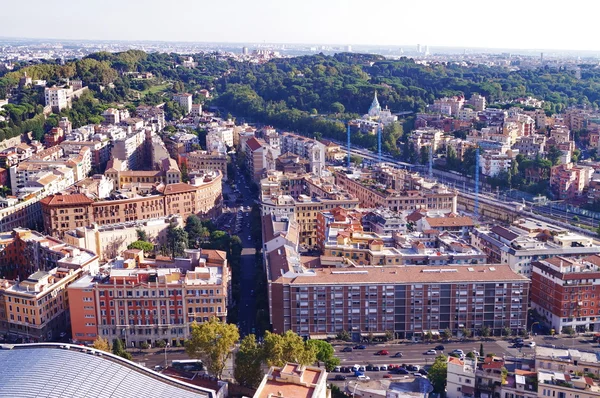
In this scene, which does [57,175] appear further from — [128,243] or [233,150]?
[233,150]

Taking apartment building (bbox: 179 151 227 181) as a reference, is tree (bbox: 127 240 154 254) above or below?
below

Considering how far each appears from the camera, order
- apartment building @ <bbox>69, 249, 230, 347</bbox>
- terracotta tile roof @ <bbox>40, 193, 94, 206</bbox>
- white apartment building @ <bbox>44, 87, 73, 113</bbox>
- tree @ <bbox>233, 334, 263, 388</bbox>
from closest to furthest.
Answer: tree @ <bbox>233, 334, 263, 388</bbox> < apartment building @ <bbox>69, 249, 230, 347</bbox> < terracotta tile roof @ <bbox>40, 193, 94, 206</bbox> < white apartment building @ <bbox>44, 87, 73, 113</bbox>

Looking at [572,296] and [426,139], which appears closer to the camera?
[572,296]

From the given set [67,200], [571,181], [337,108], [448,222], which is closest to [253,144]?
[67,200]

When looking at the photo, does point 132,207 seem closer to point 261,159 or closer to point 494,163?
point 261,159

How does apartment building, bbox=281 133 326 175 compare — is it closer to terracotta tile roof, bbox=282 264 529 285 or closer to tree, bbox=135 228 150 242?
tree, bbox=135 228 150 242

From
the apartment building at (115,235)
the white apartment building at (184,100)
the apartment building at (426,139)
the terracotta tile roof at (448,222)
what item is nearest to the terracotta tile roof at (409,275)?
the terracotta tile roof at (448,222)

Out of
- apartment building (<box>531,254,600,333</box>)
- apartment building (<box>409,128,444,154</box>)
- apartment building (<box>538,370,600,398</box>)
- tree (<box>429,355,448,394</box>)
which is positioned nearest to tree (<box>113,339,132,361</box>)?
tree (<box>429,355,448,394</box>)

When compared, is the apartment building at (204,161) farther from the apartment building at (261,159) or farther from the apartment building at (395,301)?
the apartment building at (395,301)
